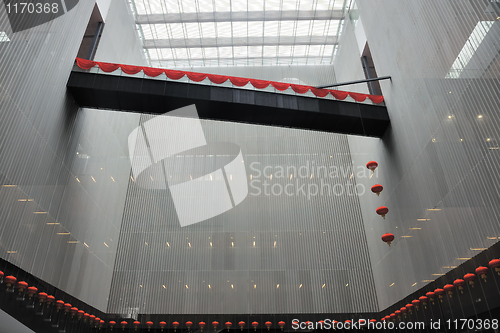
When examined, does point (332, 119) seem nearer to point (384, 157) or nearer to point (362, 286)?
point (384, 157)

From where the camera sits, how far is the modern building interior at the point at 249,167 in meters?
9.98

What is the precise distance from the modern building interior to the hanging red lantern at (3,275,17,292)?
0.04 m

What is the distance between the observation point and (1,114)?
9.67 meters

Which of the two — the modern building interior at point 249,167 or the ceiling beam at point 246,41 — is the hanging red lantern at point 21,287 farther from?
the ceiling beam at point 246,41

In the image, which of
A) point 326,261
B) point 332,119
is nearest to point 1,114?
point 332,119

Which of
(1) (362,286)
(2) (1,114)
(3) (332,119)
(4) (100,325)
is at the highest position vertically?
(3) (332,119)

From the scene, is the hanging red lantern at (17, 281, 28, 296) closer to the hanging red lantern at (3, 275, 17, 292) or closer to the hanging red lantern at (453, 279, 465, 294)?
the hanging red lantern at (3, 275, 17, 292)

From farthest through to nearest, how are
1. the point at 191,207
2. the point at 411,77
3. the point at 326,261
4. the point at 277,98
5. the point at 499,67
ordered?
the point at 191,207 → the point at 326,261 → the point at 277,98 → the point at 411,77 → the point at 499,67

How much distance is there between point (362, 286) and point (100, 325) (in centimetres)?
1248

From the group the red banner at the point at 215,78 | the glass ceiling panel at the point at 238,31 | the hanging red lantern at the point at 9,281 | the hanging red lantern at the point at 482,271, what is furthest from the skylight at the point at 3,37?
the hanging red lantern at the point at 482,271

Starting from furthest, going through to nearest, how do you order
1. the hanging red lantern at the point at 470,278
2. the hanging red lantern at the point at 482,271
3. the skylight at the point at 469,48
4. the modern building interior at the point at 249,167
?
the modern building interior at the point at 249,167
the hanging red lantern at the point at 470,278
the skylight at the point at 469,48
the hanging red lantern at the point at 482,271

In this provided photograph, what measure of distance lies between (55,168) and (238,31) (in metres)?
15.1

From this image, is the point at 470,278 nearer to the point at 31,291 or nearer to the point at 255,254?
the point at 255,254

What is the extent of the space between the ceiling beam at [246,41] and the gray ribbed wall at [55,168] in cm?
577
